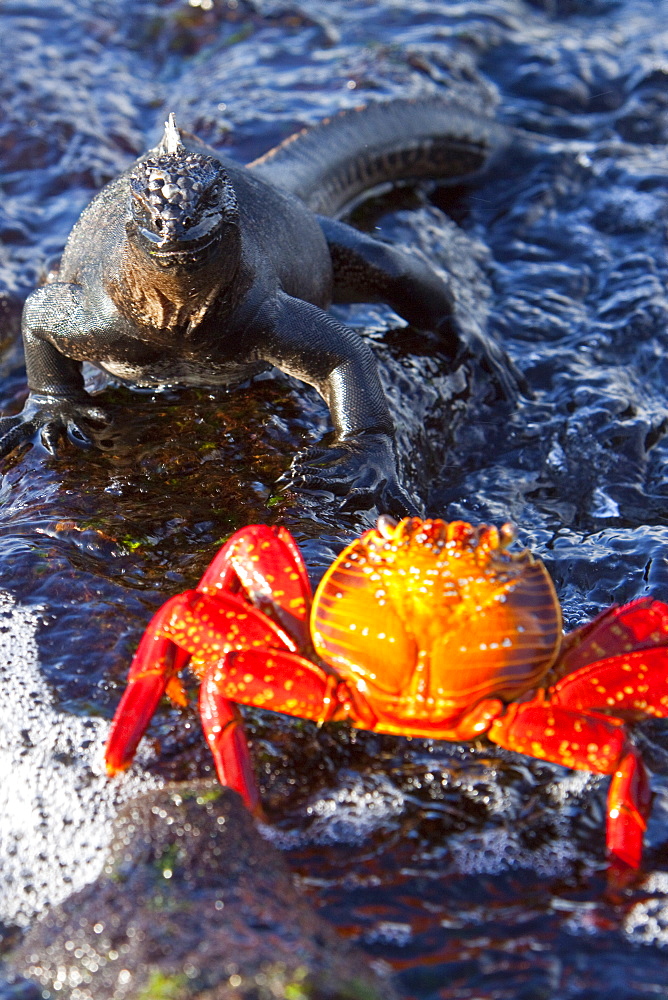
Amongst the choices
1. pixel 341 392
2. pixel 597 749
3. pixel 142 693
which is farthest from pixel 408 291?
pixel 597 749

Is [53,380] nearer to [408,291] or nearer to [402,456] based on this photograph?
[402,456]

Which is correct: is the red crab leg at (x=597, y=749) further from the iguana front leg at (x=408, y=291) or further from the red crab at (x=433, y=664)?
the iguana front leg at (x=408, y=291)

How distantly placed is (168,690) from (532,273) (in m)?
4.65

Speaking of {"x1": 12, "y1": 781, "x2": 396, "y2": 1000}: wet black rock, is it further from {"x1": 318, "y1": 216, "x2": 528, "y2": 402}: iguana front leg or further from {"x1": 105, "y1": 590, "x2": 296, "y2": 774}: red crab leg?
{"x1": 318, "y1": 216, "x2": 528, "y2": 402}: iguana front leg

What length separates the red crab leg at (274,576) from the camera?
9.08 feet

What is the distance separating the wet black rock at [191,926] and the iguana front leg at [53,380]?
2.35m

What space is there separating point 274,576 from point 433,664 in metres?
0.50

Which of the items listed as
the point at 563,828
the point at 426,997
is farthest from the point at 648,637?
the point at 426,997

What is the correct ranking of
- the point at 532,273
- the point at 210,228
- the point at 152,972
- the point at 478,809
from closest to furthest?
the point at 152,972, the point at 478,809, the point at 210,228, the point at 532,273

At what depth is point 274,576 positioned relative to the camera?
9.09 feet

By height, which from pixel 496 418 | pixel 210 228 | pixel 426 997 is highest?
pixel 210 228

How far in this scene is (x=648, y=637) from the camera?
2.72 m

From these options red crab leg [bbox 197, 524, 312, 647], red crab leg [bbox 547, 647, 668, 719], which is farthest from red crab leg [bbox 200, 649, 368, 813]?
red crab leg [bbox 547, 647, 668, 719]

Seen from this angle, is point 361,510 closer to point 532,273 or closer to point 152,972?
point 152,972
